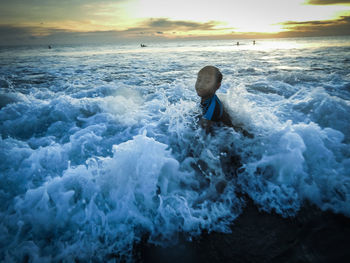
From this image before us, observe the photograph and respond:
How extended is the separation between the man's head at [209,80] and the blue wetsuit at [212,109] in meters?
0.15

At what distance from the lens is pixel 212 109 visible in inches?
134

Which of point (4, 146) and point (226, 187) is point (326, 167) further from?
point (4, 146)

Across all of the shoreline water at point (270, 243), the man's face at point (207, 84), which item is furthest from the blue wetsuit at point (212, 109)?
the shoreline water at point (270, 243)

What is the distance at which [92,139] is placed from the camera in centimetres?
410

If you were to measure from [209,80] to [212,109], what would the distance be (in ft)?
1.80

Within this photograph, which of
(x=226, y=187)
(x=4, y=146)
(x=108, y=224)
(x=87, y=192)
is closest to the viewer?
(x=108, y=224)

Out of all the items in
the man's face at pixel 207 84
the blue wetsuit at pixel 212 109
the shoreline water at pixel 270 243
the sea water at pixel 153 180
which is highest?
the man's face at pixel 207 84

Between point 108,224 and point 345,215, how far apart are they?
3044mm

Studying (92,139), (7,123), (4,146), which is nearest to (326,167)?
(92,139)

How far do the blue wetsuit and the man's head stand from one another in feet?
0.49

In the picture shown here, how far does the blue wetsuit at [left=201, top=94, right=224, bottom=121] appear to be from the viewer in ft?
11.1

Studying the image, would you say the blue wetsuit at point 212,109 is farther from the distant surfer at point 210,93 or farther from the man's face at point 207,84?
the man's face at point 207,84

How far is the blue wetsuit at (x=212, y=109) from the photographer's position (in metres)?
3.38

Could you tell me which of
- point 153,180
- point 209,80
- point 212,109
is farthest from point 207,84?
point 153,180
